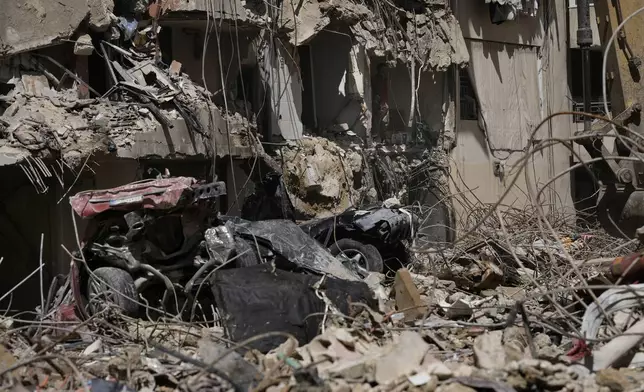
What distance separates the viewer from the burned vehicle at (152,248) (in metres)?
8.84

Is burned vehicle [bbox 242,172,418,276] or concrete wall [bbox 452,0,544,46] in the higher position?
concrete wall [bbox 452,0,544,46]

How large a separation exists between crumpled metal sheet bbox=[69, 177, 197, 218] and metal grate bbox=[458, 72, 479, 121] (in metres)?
11.6

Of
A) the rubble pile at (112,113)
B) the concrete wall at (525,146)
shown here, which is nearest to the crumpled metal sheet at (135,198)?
the rubble pile at (112,113)

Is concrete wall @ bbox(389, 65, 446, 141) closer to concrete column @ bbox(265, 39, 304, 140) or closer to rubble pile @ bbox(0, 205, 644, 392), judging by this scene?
concrete column @ bbox(265, 39, 304, 140)

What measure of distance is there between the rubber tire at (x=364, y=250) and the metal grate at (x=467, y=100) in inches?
323

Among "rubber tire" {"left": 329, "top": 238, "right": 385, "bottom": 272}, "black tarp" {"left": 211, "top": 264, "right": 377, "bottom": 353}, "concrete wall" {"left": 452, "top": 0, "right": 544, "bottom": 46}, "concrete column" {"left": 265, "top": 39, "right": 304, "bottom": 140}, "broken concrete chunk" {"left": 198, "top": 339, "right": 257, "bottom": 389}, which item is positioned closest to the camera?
"broken concrete chunk" {"left": 198, "top": 339, "right": 257, "bottom": 389}

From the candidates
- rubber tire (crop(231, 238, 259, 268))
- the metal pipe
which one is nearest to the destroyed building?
→ the metal pipe

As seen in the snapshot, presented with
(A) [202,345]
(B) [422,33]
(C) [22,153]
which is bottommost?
(A) [202,345]

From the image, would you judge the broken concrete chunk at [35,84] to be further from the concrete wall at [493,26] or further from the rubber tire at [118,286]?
the concrete wall at [493,26]

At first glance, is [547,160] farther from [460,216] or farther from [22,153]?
[22,153]

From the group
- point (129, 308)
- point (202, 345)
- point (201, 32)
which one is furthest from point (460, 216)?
point (202, 345)

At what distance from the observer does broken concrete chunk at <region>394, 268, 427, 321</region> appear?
855cm

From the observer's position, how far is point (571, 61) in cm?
2206

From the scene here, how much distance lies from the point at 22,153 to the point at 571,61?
51.6ft
